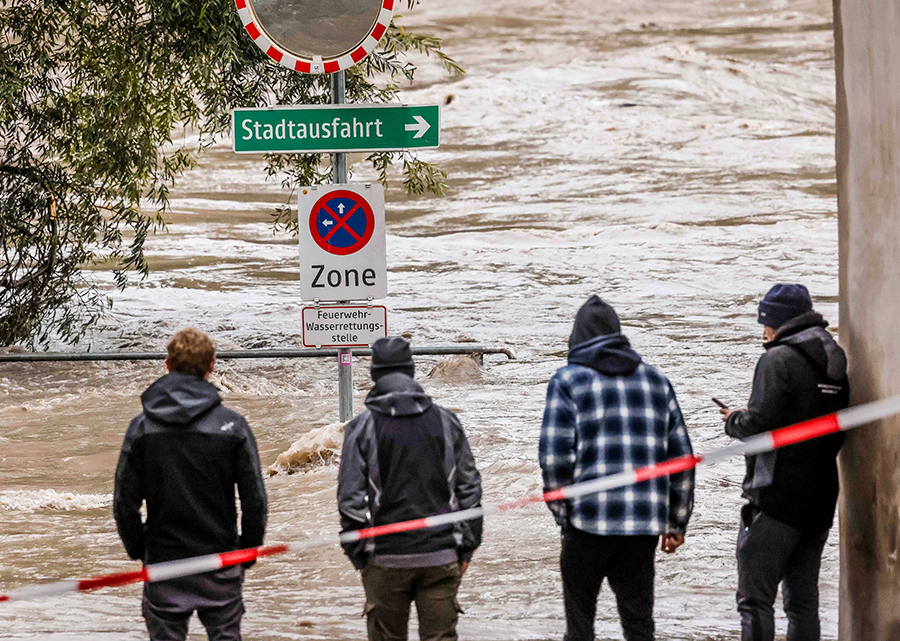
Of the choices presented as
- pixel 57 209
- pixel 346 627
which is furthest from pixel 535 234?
pixel 346 627

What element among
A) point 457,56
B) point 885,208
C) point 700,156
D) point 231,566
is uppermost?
point 457,56

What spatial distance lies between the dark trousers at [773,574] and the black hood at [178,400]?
2.27m

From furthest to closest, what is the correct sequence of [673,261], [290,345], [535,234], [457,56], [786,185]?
[457,56], [786,185], [535,234], [673,261], [290,345]

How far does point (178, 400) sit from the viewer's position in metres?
4.57

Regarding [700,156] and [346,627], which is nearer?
[346,627]

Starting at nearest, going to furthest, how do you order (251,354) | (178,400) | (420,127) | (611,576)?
1. (178,400)
2. (611,576)
3. (420,127)
4. (251,354)

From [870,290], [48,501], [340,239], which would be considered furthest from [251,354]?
[870,290]

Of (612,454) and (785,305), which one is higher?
(785,305)

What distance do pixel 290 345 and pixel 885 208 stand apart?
35.4 ft

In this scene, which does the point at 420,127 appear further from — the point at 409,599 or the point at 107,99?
the point at 107,99

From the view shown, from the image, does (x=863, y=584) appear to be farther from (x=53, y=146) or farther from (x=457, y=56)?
(x=457, y=56)

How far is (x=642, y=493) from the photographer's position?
4.84 m

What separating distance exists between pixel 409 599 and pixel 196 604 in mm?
786

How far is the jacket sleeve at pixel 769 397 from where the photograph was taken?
5.12 m
